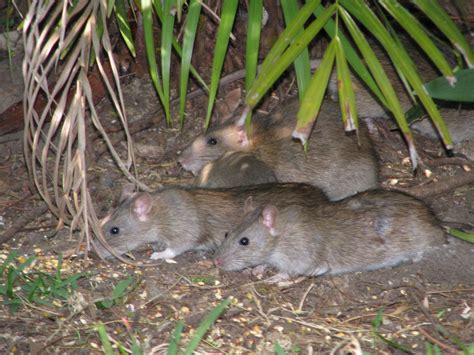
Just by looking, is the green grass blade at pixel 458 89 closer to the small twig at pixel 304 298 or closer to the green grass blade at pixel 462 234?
the green grass blade at pixel 462 234

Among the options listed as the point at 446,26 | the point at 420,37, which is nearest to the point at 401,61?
the point at 420,37

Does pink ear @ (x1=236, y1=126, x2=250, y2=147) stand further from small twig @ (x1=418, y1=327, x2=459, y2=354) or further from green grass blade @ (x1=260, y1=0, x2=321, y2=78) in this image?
small twig @ (x1=418, y1=327, x2=459, y2=354)

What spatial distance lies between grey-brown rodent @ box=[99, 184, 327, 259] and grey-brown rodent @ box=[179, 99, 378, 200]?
0.43m

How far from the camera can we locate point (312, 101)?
16.9 ft

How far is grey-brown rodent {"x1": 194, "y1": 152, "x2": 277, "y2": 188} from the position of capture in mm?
6773

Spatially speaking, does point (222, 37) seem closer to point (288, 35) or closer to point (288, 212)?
point (288, 35)

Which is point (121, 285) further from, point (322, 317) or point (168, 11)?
point (168, 11)

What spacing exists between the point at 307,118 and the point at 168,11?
127 cm

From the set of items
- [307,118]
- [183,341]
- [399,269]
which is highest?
[307,118]

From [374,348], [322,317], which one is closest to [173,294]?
[322,317]

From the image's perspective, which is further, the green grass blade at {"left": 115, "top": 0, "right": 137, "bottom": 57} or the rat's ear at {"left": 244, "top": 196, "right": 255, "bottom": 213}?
the green grass blade at {"left": 115, "top": 0, "right": 137, "bottom": 57}

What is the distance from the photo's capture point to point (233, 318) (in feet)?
17.8

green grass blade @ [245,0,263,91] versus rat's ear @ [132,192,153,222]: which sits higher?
green grass blade @ [245,0,263,91]

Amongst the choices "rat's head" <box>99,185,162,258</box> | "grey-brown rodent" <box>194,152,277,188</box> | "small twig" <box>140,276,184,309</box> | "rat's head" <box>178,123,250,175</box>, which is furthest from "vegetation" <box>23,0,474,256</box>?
"rat's head" <box>178,123,250,175</box>
